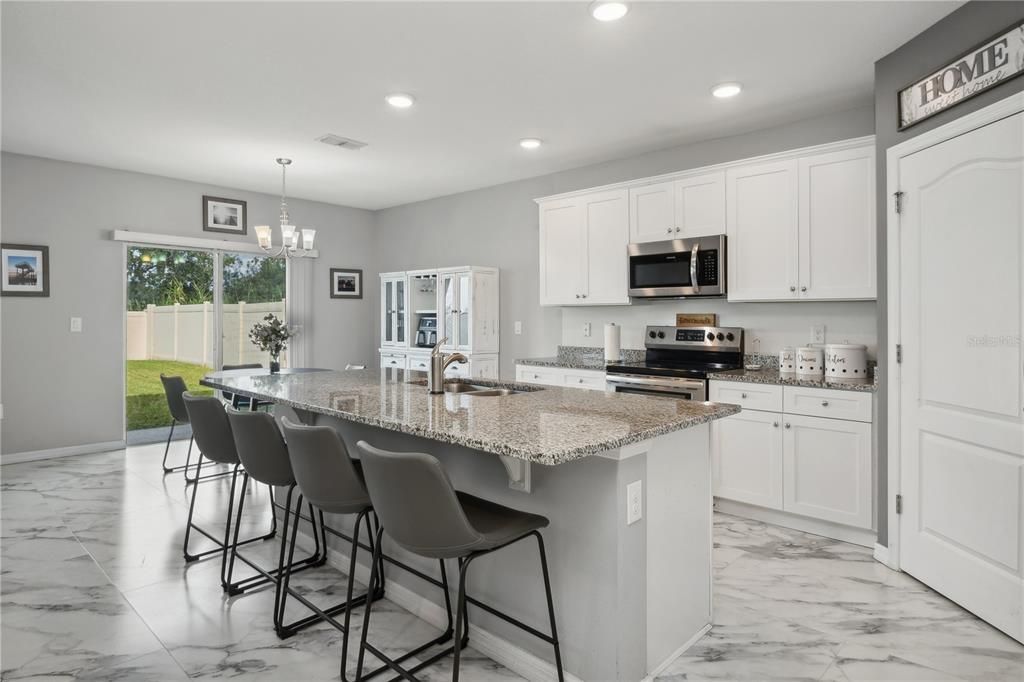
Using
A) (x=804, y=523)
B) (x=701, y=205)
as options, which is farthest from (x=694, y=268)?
(x=804, y=523)

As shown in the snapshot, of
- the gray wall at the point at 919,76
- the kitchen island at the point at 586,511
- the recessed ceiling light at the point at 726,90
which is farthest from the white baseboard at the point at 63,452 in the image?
the gray wall at the point at 919,76

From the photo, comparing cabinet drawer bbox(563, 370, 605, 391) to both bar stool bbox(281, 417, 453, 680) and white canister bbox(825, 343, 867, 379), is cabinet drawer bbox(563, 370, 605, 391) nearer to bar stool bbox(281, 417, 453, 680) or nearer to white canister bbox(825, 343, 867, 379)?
white canister bbox(825, 343, 867, 379)

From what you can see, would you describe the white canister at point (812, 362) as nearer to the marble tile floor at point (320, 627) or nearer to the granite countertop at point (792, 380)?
the granite countertop at point (792, 380)

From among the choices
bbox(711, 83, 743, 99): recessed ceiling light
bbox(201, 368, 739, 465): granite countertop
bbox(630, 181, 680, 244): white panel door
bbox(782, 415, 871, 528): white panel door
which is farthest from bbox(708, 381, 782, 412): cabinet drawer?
bbox(711, 83, 743, 99): recessed ceiling light

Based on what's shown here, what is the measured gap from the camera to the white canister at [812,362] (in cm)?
356

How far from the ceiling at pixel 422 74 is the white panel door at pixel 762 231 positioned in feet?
1.43

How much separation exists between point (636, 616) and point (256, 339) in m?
5.11

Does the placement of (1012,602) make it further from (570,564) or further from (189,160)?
(189,160)

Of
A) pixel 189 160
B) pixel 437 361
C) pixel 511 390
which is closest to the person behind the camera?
pixel 437 361

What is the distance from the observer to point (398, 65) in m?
3.11

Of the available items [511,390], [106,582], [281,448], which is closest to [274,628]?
[281,448]

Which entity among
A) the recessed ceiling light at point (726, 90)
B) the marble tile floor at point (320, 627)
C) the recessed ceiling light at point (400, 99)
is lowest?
the marble tile floor at point (320, 627)

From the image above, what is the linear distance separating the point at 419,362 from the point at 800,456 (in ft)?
12.8

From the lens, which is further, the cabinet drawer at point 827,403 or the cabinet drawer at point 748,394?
the cabinet drawer at point 748,394
